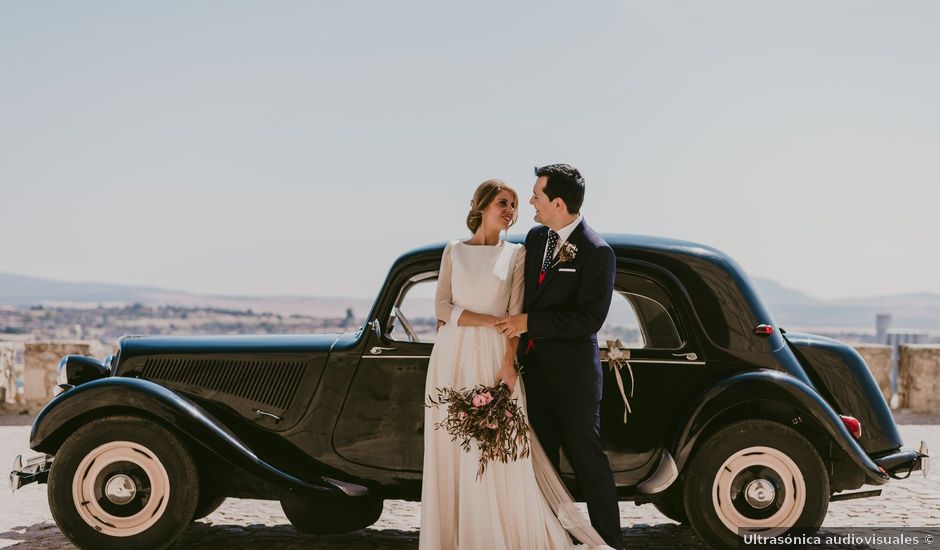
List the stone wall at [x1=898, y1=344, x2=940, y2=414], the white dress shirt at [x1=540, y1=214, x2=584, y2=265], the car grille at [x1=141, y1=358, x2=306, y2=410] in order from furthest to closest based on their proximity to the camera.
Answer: the stone wall at [x1=898, y1=344, x2=940, y2=414]
the car grille at [x1=141, y1=358, x2=306, y2=410]
the white dress shirt at [x1=540, y1=214, x2=584, y2=265]

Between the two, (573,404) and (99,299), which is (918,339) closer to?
(573,404)

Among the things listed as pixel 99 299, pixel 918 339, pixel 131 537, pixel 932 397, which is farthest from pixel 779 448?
pixel 99 299

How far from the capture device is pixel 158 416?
5.33 metres

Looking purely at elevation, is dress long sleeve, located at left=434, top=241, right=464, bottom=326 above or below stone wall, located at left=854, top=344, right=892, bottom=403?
above

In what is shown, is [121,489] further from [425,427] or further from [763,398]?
[763,398]

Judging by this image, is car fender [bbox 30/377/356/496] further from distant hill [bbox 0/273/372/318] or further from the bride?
distant hill [bbox 0/273/372/318]

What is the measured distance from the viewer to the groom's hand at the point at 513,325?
15.5 feet

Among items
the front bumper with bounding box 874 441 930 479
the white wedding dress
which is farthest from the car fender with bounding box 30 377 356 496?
the front bumper with bounding box 874 441 930 479

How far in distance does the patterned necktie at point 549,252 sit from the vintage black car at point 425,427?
0.73 m

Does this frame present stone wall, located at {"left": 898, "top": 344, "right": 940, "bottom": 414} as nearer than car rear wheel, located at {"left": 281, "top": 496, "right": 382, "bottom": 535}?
No

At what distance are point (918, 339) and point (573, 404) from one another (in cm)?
5360

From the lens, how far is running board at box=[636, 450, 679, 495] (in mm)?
5117

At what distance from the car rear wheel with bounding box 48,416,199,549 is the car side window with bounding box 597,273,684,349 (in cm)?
262

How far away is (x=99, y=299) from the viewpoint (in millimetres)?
184625
